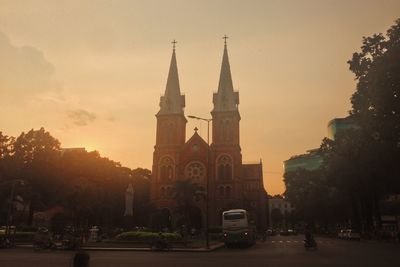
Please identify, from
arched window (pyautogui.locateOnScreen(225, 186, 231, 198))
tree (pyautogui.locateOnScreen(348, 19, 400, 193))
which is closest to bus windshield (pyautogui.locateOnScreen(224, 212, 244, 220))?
tree (pyautogui.locateOnScreen(348, 19, 400, 193))

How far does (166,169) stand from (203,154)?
757 centimetres

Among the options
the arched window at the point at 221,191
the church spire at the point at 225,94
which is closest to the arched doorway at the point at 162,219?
the arched window at the point at 221,191

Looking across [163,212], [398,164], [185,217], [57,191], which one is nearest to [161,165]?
[163,212]

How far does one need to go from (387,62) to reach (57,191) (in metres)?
49.3

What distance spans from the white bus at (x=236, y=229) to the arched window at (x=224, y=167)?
3979 cm

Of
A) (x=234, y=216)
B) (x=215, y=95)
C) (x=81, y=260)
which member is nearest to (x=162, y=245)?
(x=234, y=216)

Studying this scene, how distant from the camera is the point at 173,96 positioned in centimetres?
8475

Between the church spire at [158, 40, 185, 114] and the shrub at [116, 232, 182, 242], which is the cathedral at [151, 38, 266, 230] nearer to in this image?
the church spire at [158, 40, 185, 114]

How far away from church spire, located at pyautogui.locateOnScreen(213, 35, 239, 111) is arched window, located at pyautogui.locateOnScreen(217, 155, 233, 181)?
31.4 ft

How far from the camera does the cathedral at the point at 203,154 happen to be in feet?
256

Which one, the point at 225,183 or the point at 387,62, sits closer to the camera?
the point at 387,62

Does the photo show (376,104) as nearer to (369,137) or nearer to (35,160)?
(369,137)

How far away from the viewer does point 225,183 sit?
7862 centimetres

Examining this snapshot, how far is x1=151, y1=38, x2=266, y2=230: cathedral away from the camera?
3068 inches
